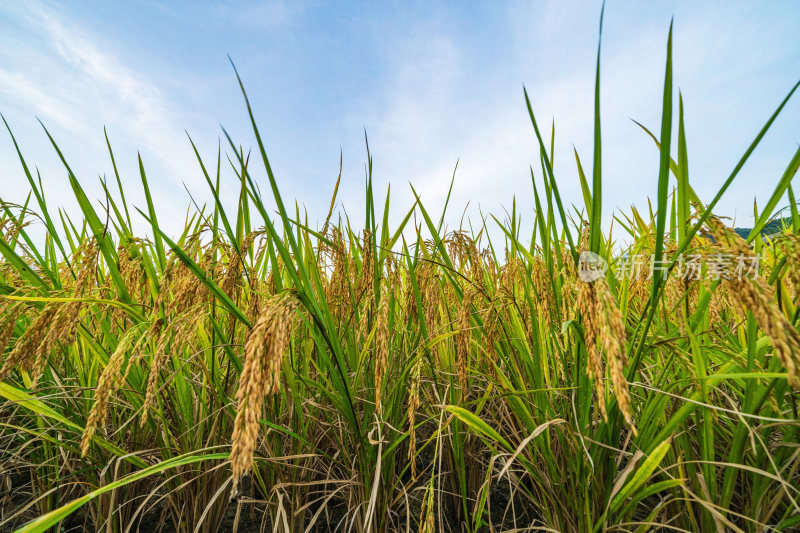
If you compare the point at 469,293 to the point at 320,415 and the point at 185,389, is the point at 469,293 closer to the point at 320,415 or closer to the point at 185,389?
the point at 320,415

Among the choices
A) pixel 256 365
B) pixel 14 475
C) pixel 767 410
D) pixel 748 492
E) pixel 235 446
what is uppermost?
pixel 256 365

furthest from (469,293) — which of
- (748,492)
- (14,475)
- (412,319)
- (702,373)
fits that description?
(14,475)

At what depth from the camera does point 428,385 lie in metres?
2.03

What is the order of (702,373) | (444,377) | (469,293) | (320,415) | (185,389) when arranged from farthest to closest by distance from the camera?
1. (444,377)
2. (320,415)
3. (185,389)
4. (469,293)
5. (702,373)

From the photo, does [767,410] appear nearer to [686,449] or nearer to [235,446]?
[686,449]

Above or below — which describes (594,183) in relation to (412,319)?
above

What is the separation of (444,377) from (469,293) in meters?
0.87

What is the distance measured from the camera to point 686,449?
1.22m

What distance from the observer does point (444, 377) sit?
2.07 metres

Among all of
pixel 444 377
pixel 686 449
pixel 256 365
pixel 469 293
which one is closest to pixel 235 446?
pixel 256 365

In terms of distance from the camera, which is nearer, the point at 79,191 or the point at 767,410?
the point at 767,410

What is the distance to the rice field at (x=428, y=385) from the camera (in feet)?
2.92

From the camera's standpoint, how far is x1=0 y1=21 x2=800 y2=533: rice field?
891mm

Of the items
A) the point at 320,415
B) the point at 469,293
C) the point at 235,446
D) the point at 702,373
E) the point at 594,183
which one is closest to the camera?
the point at 235,446
